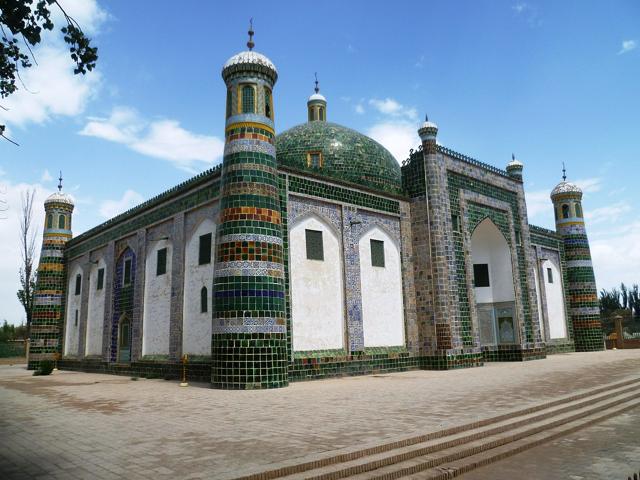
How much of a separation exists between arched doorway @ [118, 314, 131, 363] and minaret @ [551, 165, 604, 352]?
24.3m

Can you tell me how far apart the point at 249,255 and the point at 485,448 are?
832 centimetres

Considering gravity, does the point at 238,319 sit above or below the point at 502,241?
below

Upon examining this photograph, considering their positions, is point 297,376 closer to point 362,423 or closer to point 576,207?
point 362,423

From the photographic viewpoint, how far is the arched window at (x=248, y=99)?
14.7m

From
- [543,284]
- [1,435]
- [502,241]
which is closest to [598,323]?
[543,284]

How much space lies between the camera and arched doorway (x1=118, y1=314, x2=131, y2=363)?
19.8 m

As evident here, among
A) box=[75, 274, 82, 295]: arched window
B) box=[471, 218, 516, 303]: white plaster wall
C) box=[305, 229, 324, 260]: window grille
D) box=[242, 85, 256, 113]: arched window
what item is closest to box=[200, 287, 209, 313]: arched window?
box=[305, 229, 324, 260]: window grille

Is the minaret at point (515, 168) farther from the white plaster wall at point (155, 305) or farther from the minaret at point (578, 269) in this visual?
the white plaster wall at point (155, 305)

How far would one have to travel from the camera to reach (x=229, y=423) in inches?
287

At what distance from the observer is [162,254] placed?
61.5 feet

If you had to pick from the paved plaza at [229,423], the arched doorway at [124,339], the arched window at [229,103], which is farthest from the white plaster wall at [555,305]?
the arched doorway at [124,339]

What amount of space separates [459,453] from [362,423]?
155cm

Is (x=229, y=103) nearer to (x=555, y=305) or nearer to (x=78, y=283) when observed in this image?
(x=78, y=283)

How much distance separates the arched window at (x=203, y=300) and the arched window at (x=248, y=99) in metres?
5.85
